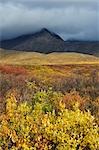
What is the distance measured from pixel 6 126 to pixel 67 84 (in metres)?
84.7

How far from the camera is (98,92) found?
113m

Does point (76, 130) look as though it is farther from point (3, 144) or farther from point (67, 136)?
point (3, 144)

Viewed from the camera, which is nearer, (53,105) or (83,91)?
(53,105)

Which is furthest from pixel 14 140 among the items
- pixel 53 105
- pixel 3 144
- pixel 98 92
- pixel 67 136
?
pixel 98 92

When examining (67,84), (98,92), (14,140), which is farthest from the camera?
(67,84)

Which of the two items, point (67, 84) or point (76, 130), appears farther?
point (67, 84)

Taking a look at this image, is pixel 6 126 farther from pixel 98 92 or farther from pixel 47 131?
pixel 98 92

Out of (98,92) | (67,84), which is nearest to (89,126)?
(98,92)

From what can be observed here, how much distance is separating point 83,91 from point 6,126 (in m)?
68.8

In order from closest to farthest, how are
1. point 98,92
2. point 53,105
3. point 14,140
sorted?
point 14,140, point 53,105, point 98,92

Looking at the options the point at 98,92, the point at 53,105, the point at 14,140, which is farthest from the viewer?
the point at 98,92

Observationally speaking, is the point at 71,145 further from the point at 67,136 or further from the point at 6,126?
the point at 6,126

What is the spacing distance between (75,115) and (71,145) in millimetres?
3005

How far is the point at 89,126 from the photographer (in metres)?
48.1
